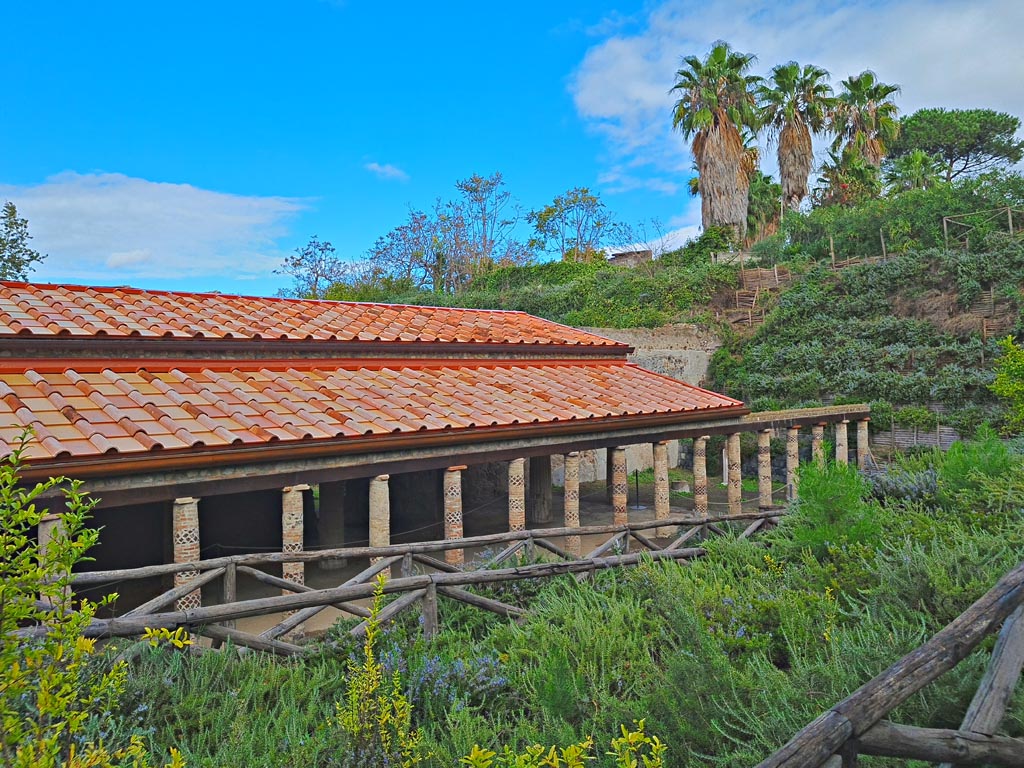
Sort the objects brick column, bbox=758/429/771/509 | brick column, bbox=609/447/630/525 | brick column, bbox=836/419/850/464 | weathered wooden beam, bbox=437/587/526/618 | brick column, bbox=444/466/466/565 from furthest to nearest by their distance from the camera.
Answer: brick column, bbox=836/419/850/464 < brick column, bbox=758/429/771/509 < brick column, bbox=609/447/630/525 < brick column, bbox=444/466/466/565 < weathered wooden beam, bbox=437/587/526/618

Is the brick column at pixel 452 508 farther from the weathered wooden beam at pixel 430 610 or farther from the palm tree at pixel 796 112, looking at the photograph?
the palm tree at pixel 796 112

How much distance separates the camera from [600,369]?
44.9ft

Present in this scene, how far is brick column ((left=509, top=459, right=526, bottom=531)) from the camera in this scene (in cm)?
1030

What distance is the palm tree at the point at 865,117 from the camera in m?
30.5

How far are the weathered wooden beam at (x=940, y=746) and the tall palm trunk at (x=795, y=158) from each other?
3237 centimetres

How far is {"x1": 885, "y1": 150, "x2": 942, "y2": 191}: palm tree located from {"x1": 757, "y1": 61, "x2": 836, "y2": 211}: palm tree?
5064 millimetres

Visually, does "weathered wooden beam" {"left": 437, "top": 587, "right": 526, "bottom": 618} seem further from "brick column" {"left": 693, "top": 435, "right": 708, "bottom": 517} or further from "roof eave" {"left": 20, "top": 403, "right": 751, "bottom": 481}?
"brick column" {"left": 693, "top": 435, "right": 708, "bottom": 517}

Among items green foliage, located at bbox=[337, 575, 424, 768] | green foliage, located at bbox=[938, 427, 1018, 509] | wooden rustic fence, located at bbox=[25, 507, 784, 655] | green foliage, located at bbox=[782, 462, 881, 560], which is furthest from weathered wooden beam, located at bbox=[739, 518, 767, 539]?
green foliage, located at bbox=[337, 575, 424, 768]

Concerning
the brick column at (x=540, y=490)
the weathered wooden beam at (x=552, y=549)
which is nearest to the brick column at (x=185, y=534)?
the weathered wooden beam at (x=552, y=549)

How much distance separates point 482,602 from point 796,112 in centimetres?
3159

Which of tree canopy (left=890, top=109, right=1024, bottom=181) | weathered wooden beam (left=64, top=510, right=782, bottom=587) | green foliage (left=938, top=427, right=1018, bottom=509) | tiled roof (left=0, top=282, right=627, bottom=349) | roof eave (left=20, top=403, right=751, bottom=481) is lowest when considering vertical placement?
weathered wooden beam (left=64, top=510, right=782, bottom=587)

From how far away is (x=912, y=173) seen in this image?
102 feet

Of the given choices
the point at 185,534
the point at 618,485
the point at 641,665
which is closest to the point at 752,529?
the point at 641,665

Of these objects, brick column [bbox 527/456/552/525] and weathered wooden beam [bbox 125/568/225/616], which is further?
brick column [bbox 527/456/552/525]
